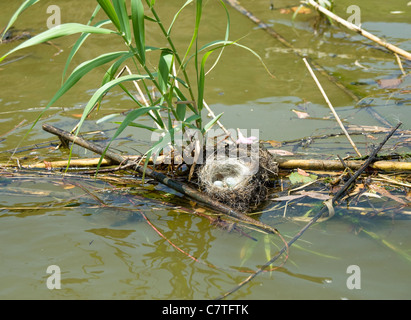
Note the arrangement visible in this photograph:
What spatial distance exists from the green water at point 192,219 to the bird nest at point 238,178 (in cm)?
14

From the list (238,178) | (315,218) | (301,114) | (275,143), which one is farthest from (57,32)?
(301,114)

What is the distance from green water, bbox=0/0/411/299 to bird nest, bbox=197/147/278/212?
0.46 ft

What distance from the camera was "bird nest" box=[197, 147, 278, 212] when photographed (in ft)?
8.62

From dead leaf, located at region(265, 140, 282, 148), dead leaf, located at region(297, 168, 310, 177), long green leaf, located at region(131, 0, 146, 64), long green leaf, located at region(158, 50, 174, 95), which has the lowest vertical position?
dead leaf, located at region(297, 168, 310, 177)

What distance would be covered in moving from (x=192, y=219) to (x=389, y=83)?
2.45 metres

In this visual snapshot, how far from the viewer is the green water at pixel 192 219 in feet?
7.23

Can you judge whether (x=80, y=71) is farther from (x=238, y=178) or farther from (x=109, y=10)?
(x=238, y=178)

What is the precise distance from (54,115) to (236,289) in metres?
2.53

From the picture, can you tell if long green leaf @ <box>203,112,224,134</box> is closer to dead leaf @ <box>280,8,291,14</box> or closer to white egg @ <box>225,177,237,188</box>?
white egg @ <box>225,177,237,188</box>

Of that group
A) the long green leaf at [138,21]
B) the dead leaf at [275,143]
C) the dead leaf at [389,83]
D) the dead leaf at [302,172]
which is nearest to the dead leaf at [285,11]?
the dead leaf at [389,83]

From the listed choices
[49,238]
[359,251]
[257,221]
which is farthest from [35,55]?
[359,251]

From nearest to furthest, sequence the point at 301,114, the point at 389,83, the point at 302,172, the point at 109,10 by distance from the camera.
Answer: the point at 109,10
the point at 302,172
the point at 301,114
the point at 389,83

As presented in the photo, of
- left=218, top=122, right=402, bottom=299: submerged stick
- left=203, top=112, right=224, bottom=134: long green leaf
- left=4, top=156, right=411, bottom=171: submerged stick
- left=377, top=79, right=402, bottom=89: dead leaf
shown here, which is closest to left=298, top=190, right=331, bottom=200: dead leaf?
left=218, top=122, right=402, bottom=299: submerged stick

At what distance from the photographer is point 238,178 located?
2676 millimetres
